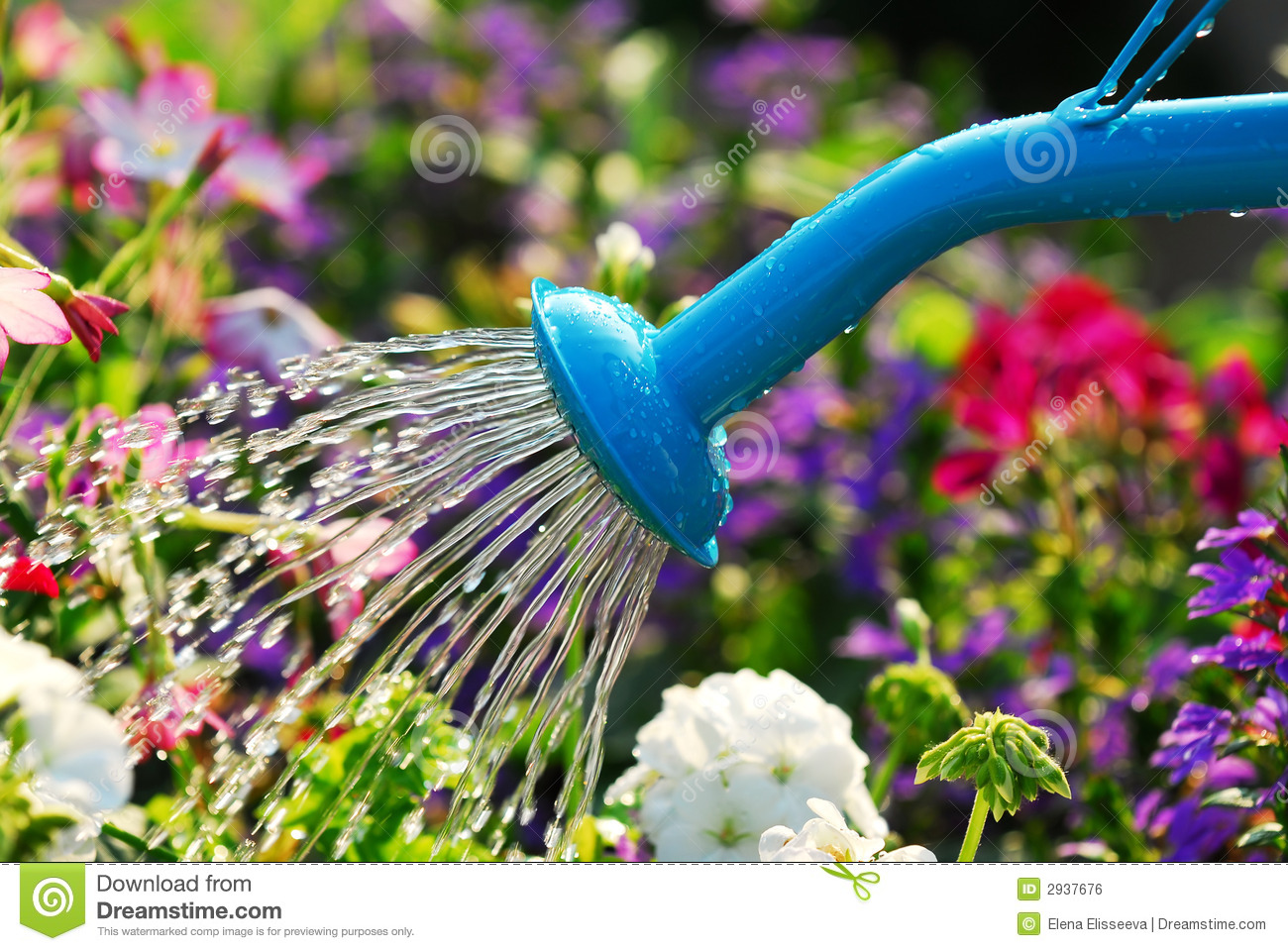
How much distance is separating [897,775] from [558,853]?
0.30 meters

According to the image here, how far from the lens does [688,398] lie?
445 mm

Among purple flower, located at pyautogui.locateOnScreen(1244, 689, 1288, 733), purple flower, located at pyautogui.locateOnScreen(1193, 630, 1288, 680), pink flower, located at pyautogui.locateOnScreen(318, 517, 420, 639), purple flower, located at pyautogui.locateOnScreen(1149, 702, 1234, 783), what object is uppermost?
pink flower, located at pyautogui.locateOnScreen(318, 517, 420, 639)

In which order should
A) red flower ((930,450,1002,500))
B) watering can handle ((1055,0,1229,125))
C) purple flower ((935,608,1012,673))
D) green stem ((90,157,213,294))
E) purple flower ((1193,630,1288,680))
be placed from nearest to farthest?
1. watering can handle ((1055,0,1229,125))
2. purple flower ((1193,630,1288,680))
3. green stem ((90,157,213,294))
4. purple flower ((935,608,1012,673))
5. red flower ((930,450,1002,500))

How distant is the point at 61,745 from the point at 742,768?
0.32 meters

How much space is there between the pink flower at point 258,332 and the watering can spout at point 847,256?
39 centimetres

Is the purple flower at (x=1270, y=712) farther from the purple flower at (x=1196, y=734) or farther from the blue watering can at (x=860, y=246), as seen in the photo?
the blue watering can at (x=860, y=246)

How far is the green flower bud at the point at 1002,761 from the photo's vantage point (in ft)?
1.46

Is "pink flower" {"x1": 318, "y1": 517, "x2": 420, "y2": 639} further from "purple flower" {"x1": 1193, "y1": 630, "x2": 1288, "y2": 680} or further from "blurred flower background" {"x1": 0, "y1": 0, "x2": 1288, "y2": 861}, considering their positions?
"purple flower" {"x1": 1193, "y1": 630, "x2": 1288, "y2": 680}

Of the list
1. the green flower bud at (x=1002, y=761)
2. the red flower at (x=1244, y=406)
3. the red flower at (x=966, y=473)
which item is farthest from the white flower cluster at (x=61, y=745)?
the red flower at (x=1244, y=406)

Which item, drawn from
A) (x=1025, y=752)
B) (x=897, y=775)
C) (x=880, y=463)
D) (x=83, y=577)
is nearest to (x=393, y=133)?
(x=880, y=463)

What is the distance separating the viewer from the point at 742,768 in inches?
21.5

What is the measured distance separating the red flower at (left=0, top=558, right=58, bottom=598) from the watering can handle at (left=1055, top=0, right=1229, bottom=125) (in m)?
0.47

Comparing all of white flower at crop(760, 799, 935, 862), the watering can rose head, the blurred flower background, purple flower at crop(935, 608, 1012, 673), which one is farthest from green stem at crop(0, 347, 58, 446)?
purple flower at crop(935, 608, 1012, 673)

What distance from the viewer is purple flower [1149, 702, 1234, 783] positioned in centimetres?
52
